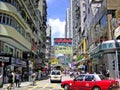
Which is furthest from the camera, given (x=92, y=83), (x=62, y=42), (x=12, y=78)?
(x=62, y=42)

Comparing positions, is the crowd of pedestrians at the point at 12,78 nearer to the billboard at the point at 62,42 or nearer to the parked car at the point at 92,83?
the parked car at the point at 92,83

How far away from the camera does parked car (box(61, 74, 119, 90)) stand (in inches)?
829

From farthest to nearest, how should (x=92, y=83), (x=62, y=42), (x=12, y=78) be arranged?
(x=62, y=42) < (x=12, y=78) < (x=92, y=83)

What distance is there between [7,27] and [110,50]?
17823mm

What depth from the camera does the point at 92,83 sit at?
72.4ft

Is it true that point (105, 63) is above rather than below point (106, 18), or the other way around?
below

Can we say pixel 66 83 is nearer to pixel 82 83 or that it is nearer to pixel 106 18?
pixel 82 83

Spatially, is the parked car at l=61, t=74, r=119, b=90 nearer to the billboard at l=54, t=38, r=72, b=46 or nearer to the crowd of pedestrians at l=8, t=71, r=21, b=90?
the crowd of pedestrians at l=8, t=71, r=21, b=90

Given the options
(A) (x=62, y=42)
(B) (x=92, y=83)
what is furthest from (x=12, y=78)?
(A) (x=62, y=42)

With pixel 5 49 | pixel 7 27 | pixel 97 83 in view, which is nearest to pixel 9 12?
pixel 7 27

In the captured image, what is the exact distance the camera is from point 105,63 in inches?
1955

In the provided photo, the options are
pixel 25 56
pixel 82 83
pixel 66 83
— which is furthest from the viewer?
pixel 25 56

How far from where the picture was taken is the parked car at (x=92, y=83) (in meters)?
21.1

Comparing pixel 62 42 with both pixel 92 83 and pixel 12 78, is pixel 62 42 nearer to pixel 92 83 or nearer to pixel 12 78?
pixel 12 78
